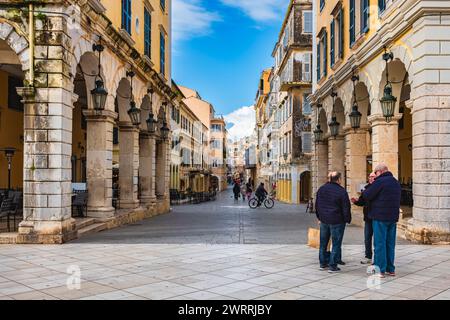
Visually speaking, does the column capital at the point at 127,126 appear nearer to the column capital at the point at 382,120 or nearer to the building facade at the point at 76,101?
the building facade at the point at 76,101

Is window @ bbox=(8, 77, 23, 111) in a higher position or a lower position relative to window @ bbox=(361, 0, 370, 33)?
lower

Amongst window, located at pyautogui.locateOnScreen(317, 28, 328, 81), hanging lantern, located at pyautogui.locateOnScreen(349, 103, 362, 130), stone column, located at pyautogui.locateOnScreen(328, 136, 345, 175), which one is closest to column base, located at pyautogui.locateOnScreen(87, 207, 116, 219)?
hanging lantern, located at pyautogui.locateOnScreen(349, 103, 362, 130)

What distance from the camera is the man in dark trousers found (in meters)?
8.20

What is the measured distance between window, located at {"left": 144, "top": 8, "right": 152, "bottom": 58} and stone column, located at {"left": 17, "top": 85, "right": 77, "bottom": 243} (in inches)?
375

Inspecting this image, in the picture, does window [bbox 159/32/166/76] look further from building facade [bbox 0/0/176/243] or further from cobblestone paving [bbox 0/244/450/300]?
cobblestone paving [bbox 0/244/450/300]

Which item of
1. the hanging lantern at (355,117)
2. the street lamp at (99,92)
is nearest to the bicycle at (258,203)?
the hanging lantern at (355,117)

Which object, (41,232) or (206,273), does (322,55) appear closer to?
(41,232)

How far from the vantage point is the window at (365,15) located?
623 inches

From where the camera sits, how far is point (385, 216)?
787cm

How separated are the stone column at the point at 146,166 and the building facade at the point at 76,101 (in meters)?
0.04

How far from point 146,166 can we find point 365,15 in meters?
10.9

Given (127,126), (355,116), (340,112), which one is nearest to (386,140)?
(355,116)

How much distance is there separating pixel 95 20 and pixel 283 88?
2751cm
